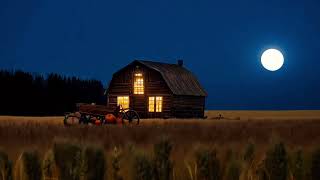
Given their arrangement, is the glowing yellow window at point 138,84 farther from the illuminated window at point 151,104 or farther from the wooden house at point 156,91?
the illuminated window at point 151,104

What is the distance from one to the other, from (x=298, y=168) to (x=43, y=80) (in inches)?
2705

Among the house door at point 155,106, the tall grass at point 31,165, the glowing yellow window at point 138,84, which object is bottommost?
the tall grass at point 31,165

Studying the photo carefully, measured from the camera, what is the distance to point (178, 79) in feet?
151

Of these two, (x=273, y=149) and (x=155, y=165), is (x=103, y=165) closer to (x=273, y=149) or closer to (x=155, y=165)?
(x=155, y=165)

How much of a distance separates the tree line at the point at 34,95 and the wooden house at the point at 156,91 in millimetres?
17911

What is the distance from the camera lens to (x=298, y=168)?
18.1 feet

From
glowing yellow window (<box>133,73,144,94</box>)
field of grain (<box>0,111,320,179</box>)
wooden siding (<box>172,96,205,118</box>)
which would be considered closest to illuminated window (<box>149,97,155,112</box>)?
glowing yellow window (<box>133,73,144,94</box>)

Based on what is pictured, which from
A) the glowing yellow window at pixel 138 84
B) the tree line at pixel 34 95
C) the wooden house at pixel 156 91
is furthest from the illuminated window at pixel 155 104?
the tree line at pixel 34 95

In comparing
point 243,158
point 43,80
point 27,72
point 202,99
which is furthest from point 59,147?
point 43,80

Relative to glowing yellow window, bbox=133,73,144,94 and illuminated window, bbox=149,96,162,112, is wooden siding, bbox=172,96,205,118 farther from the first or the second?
glowing yellow window, bbox=133,73,144,94

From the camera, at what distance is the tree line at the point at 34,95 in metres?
60.3

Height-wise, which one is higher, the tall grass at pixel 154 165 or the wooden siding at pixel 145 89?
the wooden siding at pixel 145 89

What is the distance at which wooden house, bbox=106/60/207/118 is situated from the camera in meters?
43.9

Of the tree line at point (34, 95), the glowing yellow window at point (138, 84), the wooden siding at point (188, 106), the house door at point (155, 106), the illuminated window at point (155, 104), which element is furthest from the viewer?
the tree line at point (34, 95)
